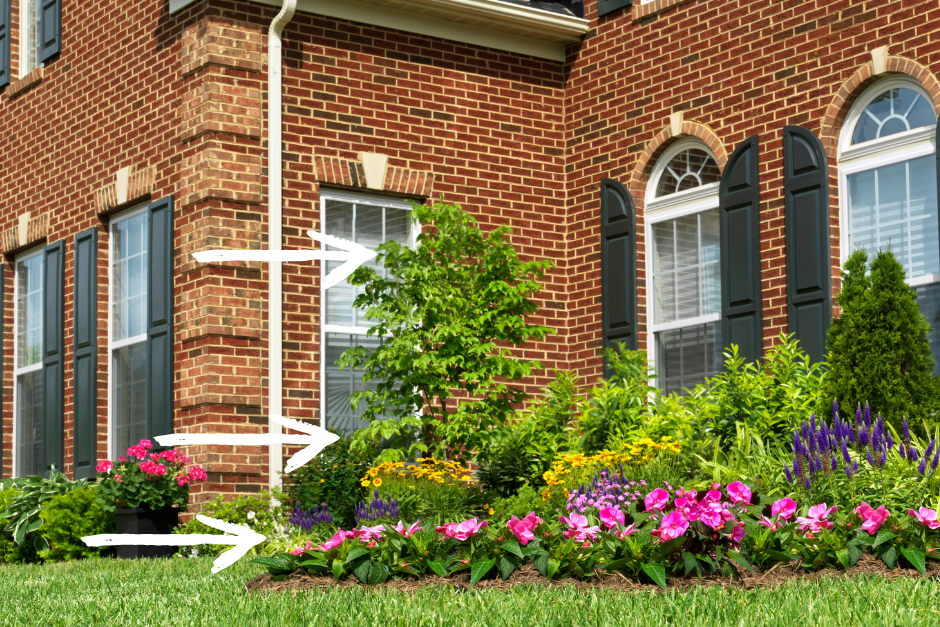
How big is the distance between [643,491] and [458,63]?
6168mm

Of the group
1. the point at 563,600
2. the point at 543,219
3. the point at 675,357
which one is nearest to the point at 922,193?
the point at 675,357

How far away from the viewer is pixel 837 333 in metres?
9.00

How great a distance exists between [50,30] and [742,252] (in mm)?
7911

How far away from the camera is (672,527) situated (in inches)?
224

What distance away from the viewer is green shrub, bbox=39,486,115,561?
10.3 metres

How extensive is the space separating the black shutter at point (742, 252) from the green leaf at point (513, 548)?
16.6ft

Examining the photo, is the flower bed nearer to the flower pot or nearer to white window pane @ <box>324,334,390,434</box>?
the flower pot

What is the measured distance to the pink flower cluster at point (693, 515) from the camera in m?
5.68

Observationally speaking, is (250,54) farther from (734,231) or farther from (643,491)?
(643,491)

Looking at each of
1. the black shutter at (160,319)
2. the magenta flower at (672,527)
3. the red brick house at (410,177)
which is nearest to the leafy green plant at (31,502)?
the red brick house at (410,177)

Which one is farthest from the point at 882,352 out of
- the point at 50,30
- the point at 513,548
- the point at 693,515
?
the point at 50,30

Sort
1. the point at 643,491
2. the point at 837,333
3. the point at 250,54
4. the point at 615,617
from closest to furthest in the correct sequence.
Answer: the point at 615,617
the point at 643,491
the point at 837,333
the point at 250,54

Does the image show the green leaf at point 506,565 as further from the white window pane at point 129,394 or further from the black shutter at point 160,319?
the white window pane at point 129,394

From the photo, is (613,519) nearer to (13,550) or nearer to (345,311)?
(345,311)
